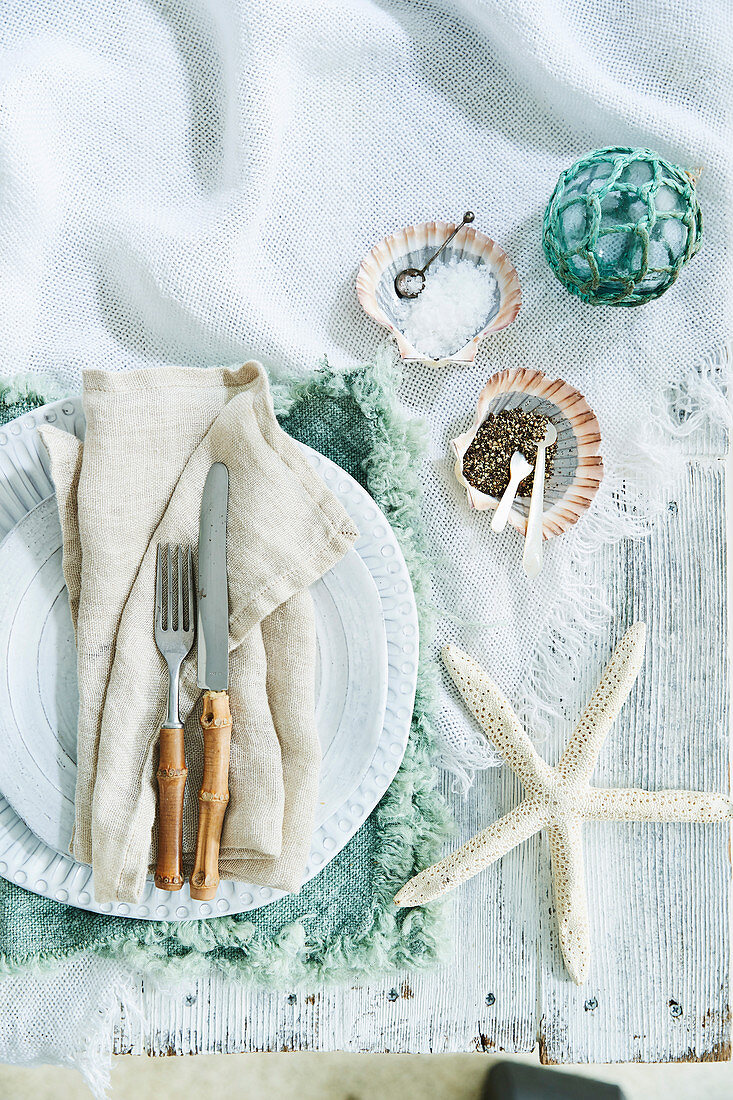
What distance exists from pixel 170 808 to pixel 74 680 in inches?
7.3

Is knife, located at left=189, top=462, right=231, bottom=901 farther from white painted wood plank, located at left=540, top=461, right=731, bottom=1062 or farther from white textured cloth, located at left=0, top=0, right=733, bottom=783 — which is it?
white painted wood plank, located at left=540, top=461, right=731, bottom=1062

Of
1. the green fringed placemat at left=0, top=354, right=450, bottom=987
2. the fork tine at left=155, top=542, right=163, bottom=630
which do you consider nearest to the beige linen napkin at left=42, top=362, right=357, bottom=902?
the fork tine at left=155, top=542, right=163, bottom=630

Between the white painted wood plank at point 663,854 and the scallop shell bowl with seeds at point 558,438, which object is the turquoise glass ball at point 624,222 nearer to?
the scallop shell bowl with seeds at point 558,438

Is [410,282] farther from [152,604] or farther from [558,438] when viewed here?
[152,604]

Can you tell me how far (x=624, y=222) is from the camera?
89 cm

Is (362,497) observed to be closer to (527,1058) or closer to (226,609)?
(226,609)

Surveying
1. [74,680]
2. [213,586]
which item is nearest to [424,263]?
[213,586]

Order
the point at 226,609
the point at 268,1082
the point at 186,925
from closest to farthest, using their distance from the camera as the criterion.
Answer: the point at 226,609 → the point at 186,925 → the point at 268,1082

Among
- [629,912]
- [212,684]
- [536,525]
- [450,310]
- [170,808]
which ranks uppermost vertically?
[450,310]

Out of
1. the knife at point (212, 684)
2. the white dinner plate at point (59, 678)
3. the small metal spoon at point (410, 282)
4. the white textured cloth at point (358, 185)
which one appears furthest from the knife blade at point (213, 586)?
the small metal spoon at point (410, 282)

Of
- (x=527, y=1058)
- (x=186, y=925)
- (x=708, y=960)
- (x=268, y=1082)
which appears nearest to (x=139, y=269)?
(x=186, y=925)

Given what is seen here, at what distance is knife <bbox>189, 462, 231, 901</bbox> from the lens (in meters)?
0.81

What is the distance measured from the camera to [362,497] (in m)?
0.90

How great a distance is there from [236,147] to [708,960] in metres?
1.18
